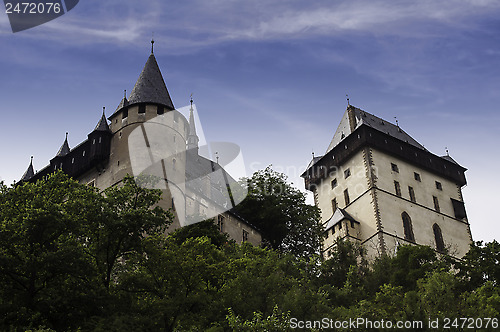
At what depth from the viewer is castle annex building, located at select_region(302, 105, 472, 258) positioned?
5088 centimetres

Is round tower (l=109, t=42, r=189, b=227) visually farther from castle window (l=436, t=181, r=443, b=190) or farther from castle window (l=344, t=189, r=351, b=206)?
castle window (l=436, t=181, r=443, b=190)

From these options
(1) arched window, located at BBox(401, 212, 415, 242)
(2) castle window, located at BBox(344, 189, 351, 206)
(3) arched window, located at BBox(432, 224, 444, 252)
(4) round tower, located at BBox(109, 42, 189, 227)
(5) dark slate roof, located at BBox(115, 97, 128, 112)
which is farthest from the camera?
(2) castle window, located at BBox(344, 189, 351, 206)

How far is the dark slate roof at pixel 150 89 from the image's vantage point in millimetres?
40844

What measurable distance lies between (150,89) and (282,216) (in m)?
11.8

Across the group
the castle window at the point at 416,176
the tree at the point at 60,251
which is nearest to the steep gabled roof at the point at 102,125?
the tree at the point at 60,251

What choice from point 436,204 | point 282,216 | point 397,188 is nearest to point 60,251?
point 282,216

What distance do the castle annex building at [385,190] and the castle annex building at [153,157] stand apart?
10.9 metres

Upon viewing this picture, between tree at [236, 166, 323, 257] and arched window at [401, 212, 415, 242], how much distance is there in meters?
9.35

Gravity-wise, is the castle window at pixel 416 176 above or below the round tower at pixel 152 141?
above

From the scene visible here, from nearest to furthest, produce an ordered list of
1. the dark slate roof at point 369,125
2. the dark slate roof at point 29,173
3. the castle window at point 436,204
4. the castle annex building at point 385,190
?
the dark slate roof at point 29,173, the castle annex building at point 385,190, the castle window at point 436,204, the dark slate roof at point 369,125

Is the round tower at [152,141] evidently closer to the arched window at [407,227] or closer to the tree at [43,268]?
the tree at [43,268]

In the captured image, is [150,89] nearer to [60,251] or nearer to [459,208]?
[60,251]

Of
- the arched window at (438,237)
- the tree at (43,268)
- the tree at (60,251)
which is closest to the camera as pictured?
the tree at (43,268)

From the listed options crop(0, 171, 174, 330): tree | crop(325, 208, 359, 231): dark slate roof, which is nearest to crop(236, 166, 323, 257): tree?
crop(325, 208, 359, 231): dark slate roof
